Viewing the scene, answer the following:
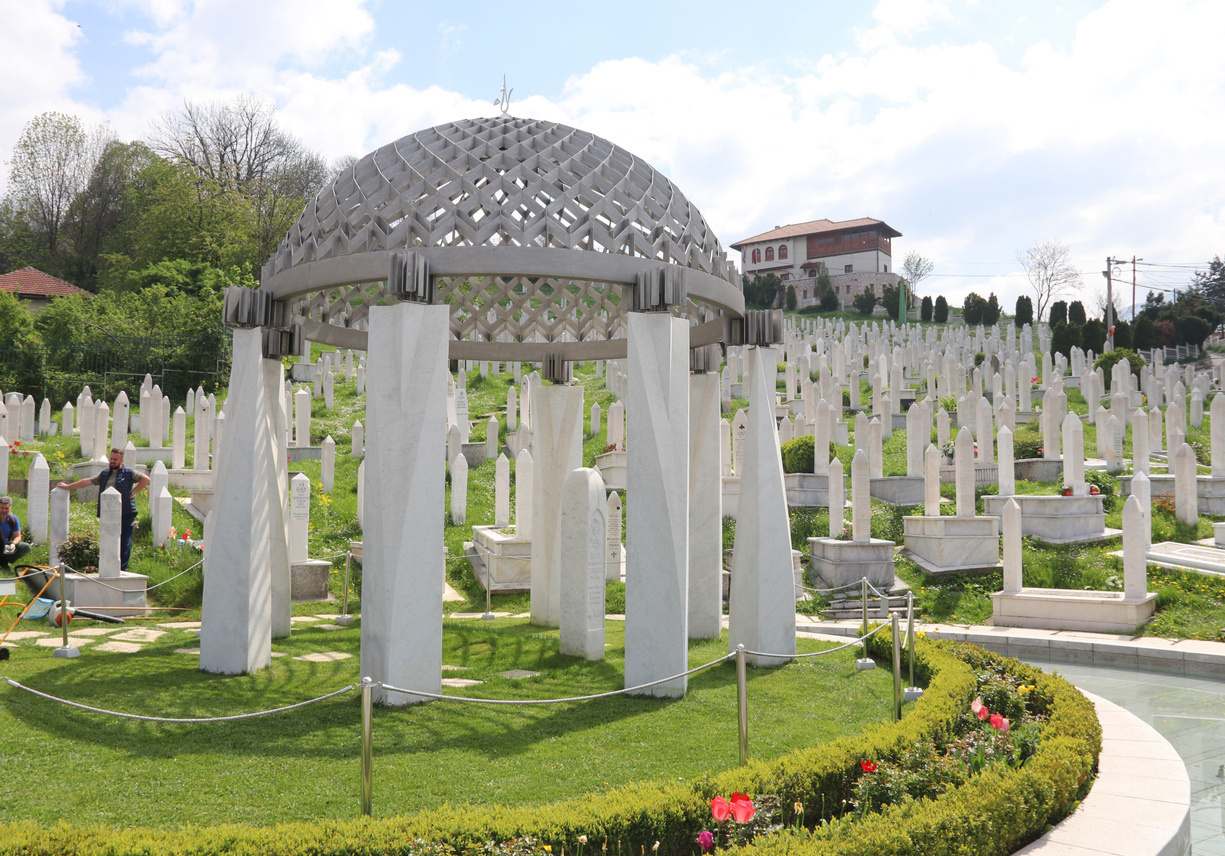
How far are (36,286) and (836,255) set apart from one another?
62.6m

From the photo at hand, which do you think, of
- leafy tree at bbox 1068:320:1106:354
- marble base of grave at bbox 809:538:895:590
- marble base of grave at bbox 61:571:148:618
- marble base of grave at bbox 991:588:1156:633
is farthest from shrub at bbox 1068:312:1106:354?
marble base of grave at bbox 61:571:148:618

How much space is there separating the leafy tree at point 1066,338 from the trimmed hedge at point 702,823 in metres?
37.4

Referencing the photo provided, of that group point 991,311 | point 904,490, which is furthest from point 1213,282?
point 904,490

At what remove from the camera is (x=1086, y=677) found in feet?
31.1

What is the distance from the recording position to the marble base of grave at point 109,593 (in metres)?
10.7

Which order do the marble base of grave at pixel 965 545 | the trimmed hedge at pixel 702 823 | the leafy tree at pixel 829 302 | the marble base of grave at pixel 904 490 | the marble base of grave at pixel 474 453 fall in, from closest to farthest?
1. the trimmed hedge at pixel 702 823
2. the marble base of grave at pixel 965 545
3. the marble base of grave at pixel 904 490
4. the marble base of grave at pixel 474 453
5. the leafy tree at pixel 829 302

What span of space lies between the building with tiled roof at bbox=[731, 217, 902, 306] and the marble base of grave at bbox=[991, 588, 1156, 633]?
65143mm

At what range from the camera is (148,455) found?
58.4ft

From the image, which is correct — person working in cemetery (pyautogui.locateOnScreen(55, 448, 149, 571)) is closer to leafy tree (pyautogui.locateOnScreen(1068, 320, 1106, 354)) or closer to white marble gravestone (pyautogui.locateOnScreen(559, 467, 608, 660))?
white marble gravestone (pyautogui.locateOnScreen(559, 467, 608, 660))

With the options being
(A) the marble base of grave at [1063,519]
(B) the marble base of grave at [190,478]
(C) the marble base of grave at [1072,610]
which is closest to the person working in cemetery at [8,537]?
(B) the marble base of grave at [190,478]

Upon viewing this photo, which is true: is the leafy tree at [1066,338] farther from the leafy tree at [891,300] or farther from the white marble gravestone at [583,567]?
the white marble gravestone at [583,567]

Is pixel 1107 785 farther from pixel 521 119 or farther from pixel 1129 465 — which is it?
pixel 1129 465

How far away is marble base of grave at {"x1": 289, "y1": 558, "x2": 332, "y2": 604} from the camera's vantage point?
42.1ft

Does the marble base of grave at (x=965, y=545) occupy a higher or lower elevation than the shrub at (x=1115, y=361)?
lower
